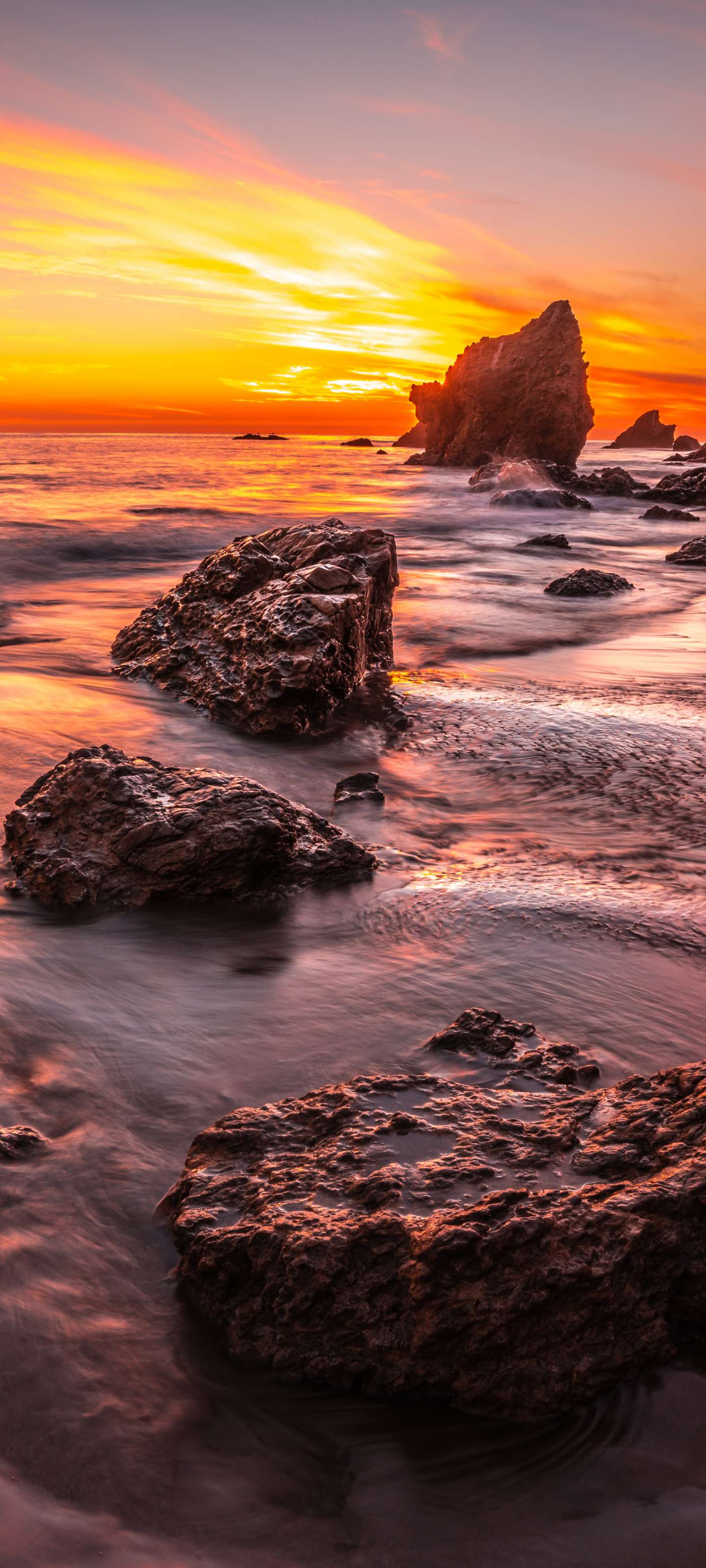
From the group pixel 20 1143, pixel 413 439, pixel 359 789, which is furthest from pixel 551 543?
pixel 413 439

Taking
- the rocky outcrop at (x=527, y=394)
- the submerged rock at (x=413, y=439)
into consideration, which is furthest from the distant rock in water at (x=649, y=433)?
the rocky outcrop at (x=527, y=394)

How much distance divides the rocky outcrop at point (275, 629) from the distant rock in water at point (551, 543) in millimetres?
11609

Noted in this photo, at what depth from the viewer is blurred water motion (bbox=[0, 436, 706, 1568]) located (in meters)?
1.58

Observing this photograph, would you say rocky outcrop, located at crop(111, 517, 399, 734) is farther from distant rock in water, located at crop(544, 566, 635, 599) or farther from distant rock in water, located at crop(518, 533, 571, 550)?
distant rock in water, located at crop(518, 533, 571, 550)

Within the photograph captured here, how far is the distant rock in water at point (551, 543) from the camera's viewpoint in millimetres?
19266

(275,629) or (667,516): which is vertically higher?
(667,516)

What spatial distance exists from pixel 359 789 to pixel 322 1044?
2429mm

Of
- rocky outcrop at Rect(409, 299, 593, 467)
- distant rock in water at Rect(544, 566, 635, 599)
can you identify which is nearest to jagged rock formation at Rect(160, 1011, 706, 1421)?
distant rock in water at Rect(544, 566, 635, 599)

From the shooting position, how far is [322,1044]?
279cm

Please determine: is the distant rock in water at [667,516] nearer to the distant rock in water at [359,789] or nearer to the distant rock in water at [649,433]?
the distant rock in water at [359,789]

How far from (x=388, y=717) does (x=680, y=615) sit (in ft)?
22.1

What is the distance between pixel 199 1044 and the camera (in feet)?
Answer: 9.18

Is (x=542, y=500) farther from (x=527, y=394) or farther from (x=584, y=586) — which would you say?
(x=527, y=394)

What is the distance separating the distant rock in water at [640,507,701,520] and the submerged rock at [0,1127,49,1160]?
28.3m
